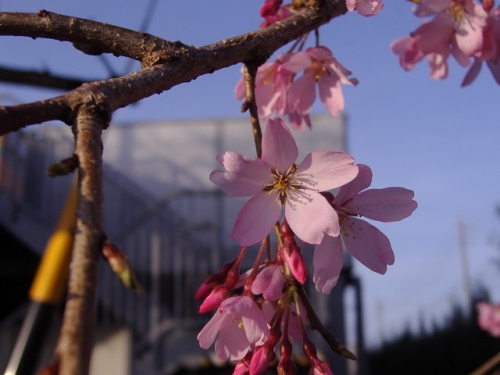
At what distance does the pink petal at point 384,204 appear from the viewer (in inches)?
24.0

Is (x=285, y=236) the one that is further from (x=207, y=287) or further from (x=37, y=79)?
(x=37, y=79)

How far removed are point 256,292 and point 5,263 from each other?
4915 millimetres

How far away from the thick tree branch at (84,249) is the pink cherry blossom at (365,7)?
462 millimetres

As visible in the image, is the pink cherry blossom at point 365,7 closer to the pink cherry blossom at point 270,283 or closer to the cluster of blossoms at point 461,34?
the cluster of blossoms at point 461,34

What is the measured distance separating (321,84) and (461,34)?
0.21 meters

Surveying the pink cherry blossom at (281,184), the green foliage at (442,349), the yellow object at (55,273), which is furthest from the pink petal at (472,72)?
the green foliage at (442,349)

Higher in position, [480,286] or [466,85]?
[466,85]

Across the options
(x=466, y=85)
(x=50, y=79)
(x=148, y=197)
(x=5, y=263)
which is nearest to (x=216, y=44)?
(x=466, y=85)

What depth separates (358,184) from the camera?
0.60m

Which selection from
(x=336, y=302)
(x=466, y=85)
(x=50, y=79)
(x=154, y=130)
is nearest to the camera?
(x=466, y=85)

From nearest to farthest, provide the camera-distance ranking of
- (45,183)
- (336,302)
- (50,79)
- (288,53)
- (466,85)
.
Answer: (288,53) → (466,85) → (50,79) → (45,183) → (336,302)

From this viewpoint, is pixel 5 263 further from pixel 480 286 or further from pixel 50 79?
pixel 480 286

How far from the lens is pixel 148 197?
308 inches

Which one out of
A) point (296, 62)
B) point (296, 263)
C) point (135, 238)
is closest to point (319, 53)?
point (296, 62)
